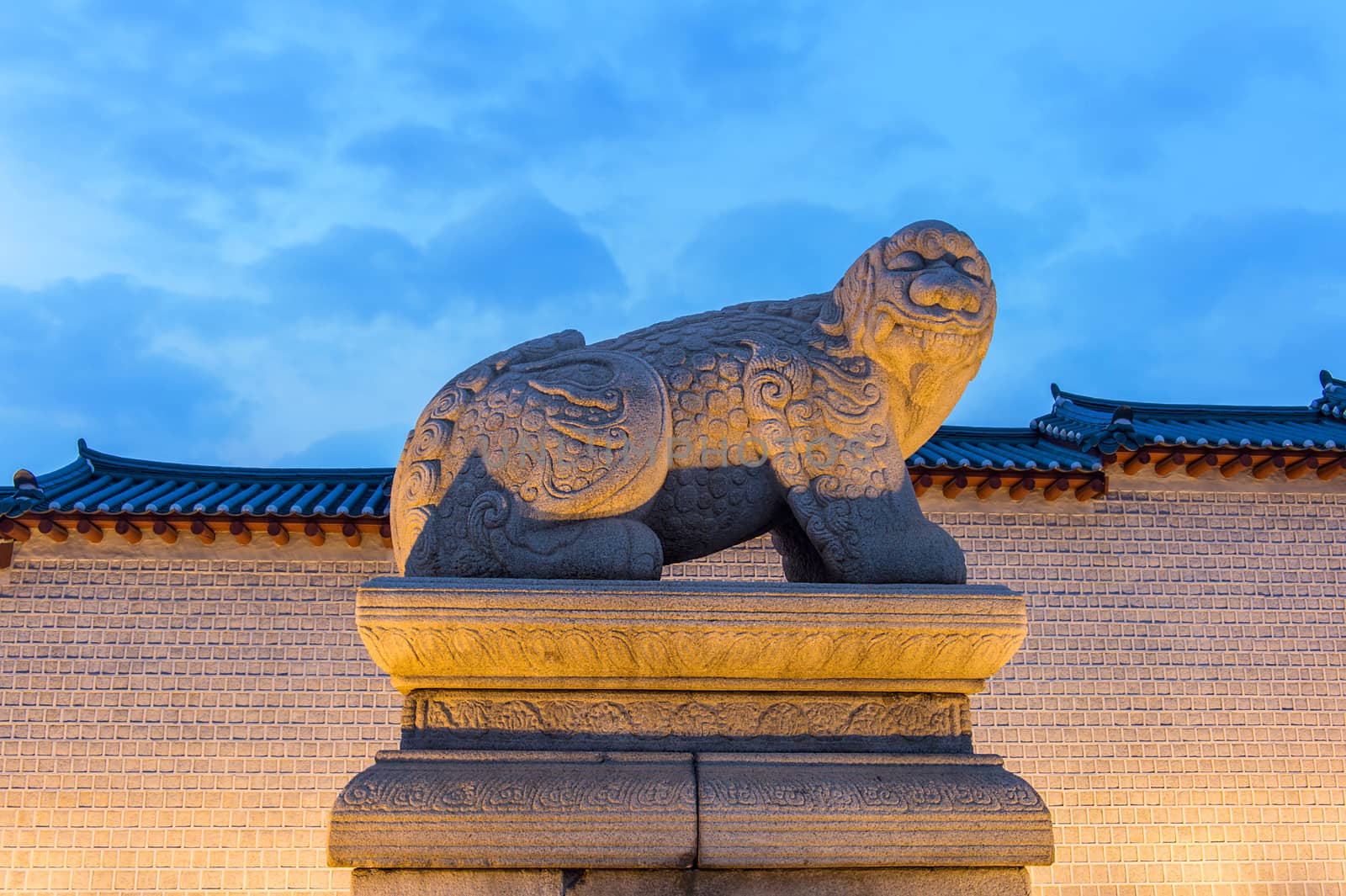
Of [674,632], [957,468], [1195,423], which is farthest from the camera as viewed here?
[1195,423]

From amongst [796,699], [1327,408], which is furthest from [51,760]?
[1327,408]

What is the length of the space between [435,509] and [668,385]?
0.71m

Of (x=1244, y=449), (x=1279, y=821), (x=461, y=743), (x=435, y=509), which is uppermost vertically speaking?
(x=1244, y=449)

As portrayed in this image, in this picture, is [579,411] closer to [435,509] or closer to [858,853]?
[435,509]

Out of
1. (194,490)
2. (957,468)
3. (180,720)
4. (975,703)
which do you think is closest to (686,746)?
(957,468)

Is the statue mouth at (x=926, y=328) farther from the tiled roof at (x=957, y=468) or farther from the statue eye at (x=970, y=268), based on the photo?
the tiled roof at (x=957, y=468)

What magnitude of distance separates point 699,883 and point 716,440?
111 cm

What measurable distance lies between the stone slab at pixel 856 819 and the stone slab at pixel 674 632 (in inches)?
9.7

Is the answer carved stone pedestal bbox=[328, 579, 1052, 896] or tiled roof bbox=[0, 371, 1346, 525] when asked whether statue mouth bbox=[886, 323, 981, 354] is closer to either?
carved stone pedestal bbox=[328, 579, 1052, 896]

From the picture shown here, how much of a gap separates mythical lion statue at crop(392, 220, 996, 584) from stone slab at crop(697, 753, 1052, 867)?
52 centimetres

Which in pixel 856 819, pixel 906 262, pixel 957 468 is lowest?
pixel 856 819

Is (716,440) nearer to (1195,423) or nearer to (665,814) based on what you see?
(665,814)

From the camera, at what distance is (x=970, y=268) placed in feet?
9.86

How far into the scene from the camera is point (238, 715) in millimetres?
8539
